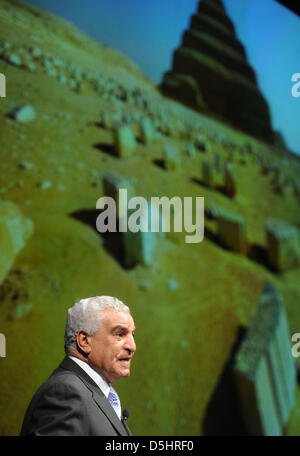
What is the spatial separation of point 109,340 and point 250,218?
1.61 meters

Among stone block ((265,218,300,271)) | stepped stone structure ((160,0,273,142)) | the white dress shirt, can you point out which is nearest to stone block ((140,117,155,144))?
stepped stone structure ((160,0,273,142))

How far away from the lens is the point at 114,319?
0.73 metres

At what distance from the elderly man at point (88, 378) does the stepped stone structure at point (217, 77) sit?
1.71m

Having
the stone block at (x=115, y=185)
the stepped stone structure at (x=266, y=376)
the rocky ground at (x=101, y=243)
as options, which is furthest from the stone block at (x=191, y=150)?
the stepped stone structure at (x=266, y=376)

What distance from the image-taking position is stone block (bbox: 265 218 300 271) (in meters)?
2.00

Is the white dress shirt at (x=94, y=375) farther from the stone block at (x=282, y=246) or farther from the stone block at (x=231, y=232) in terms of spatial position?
the stone block at (x=282, y=246)

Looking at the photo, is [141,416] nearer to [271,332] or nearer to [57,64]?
[271,332]

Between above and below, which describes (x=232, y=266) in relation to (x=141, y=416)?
above

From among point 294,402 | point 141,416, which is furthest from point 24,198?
point 294,402

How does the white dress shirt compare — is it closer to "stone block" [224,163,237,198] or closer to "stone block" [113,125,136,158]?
"stone block" [113,125,136,158]

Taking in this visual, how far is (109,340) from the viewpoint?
2.33 ft

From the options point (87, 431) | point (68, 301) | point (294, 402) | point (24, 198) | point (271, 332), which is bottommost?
point (87, 431)

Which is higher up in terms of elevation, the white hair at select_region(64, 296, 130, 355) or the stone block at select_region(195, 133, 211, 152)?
the stone block at select_region(195, 133, 211, 152)

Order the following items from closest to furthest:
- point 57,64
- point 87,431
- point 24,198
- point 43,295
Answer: point 87,431 < point 43,295 < point 24,198 < point 57,64
